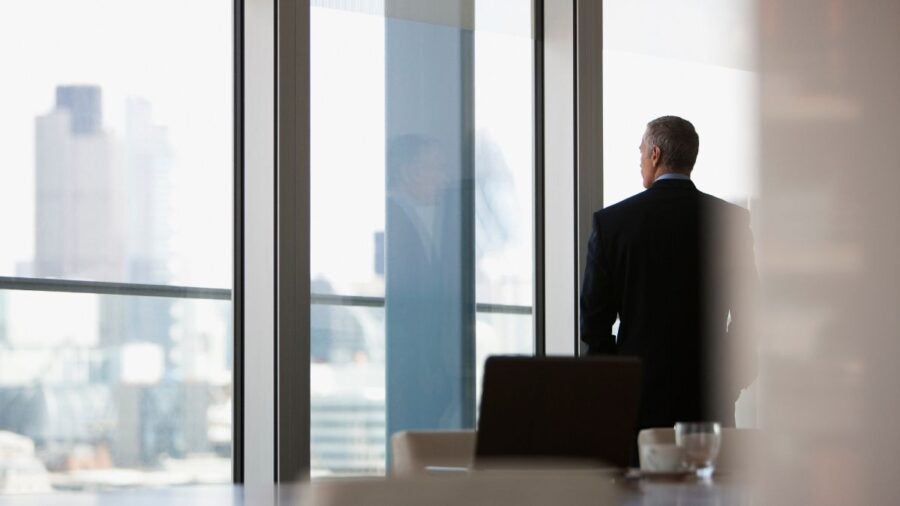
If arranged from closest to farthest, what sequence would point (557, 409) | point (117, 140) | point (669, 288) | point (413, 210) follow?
point (557, 409) < point (669, 288) < point (117, 140) < point (413, 210)

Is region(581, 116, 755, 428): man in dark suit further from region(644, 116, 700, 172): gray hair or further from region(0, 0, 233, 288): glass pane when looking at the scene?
region(0, 0, 233, 288): glass pane

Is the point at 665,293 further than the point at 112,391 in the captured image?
No

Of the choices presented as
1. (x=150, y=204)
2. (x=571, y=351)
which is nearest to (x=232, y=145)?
(x=150, y=204)

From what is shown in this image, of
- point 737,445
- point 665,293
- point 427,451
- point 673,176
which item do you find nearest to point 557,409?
point 427,451

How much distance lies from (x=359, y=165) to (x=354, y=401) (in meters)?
0.84

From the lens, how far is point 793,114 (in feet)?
11.2

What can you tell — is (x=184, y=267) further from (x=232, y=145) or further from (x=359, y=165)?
(x=359, y=165)

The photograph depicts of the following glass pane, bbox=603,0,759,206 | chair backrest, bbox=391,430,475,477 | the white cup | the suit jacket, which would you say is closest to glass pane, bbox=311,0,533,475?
glass pane, bbox=603,0,759,206

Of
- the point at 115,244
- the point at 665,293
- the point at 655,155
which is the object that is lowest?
the point at 665,293

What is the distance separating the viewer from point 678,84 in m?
5.00

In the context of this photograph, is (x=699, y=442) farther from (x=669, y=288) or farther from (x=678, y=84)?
(x=678, y=84)

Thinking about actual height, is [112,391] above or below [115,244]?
below

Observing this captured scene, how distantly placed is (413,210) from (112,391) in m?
1.29

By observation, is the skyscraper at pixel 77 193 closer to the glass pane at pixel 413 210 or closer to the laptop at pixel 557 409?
the glass pane at pixel 413 210
